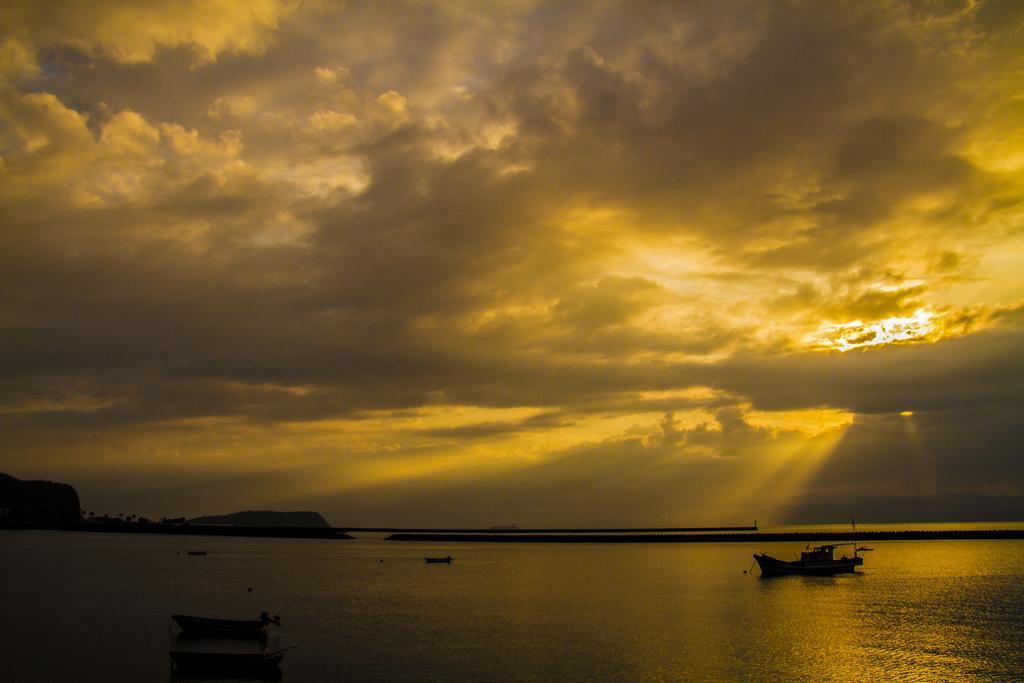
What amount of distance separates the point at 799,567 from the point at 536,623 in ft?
186

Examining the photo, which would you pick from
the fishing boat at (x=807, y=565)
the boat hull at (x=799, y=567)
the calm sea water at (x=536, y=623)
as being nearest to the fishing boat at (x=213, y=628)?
the calm sea water at (x=536, y=623)

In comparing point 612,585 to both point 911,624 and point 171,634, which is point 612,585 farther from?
point 171,634

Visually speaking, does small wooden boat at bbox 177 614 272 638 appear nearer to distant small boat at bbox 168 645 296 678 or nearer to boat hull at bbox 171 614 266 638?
boat hull at bbox 171 614 266 638

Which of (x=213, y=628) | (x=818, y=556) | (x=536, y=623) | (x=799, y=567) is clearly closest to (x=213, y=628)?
(x=213, y=628)

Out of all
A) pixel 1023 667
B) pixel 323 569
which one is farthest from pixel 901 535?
pixel 1023 667

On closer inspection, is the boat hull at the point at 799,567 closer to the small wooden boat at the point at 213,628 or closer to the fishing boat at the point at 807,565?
the fishing boat at the point at 807,565

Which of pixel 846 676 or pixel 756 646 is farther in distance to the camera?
pixel 756 646

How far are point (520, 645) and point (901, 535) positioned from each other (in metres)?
179

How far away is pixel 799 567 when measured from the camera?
315 feet

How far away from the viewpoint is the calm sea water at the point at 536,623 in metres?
36.7

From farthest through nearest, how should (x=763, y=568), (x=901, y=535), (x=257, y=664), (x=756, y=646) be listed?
(x=901, y=535)
(x=763, y=568)
(x=756, y=646)
(x=257, y=664)

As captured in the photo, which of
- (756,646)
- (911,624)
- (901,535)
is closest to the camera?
(756,646)

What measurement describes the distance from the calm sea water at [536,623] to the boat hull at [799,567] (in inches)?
64.4

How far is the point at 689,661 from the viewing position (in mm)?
38406
